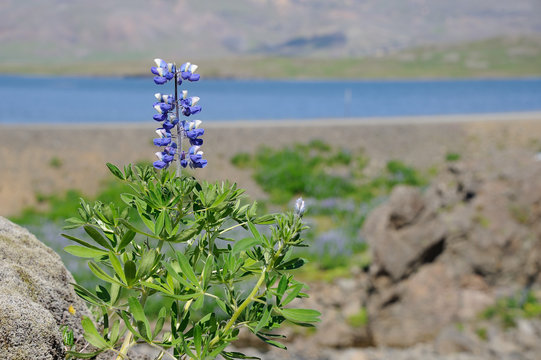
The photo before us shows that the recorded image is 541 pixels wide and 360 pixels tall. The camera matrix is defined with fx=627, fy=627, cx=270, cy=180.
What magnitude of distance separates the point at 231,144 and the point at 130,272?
1985cm

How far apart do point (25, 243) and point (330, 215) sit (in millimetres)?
13974

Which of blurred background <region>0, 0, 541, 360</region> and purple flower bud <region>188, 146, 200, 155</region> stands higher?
purple flower bud <region>188, 146, 200, 155</region>

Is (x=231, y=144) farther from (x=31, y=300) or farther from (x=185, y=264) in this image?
(x=185, y=264)

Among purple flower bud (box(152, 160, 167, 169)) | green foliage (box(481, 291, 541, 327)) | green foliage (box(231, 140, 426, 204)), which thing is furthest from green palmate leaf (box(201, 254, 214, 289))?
green foliage (box(231, 140, 426, 204))

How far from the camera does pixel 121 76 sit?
143 m

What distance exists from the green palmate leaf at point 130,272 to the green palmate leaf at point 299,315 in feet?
1.21

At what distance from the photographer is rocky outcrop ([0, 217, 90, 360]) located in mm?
1504

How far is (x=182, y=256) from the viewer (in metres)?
1.50

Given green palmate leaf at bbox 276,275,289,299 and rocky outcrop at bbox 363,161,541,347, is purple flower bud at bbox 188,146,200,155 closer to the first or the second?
green palmate leaf at bbox 276,275,289,299

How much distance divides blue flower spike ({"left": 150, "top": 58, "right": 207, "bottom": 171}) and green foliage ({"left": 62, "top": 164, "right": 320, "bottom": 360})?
0.09 metres

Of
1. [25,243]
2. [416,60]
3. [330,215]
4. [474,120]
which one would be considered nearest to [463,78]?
[416,60]

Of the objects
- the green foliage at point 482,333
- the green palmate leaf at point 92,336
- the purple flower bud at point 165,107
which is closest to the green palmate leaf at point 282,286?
the green palmate leaf at point 92,336

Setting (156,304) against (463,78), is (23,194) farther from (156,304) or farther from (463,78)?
(463,78)

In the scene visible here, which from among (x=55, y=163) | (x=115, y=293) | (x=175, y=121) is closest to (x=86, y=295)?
(x=115, y=293)
